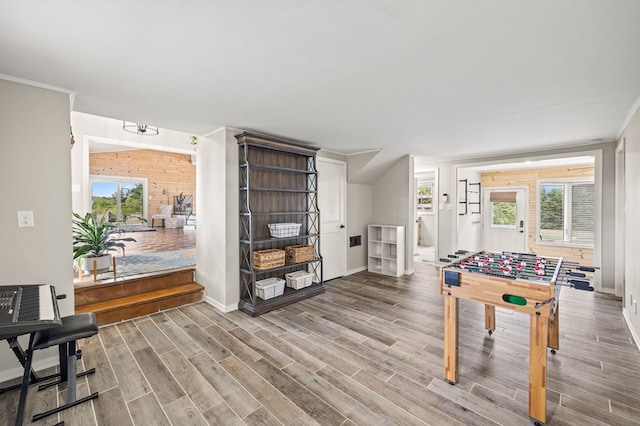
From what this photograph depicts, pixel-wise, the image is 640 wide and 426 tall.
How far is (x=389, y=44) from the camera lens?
5.33ft

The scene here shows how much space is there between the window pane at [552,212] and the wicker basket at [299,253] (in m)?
5.94

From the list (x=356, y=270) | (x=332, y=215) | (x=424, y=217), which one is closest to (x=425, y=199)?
(x=424, y=217)

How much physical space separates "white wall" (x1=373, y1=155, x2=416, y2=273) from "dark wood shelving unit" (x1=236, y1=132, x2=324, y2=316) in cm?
167

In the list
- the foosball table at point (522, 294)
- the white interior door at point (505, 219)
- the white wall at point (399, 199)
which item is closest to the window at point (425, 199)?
the white interior door at point (505, 219)

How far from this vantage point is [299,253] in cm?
396

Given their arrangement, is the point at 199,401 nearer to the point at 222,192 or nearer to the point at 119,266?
the point at 222,192

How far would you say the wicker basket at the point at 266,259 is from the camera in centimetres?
351

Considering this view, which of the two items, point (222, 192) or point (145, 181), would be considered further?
point (145, 181)

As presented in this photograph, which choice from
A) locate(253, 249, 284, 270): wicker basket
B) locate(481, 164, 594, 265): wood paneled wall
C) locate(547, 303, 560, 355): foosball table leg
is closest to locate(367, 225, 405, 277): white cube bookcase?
locate(253, 249, 284, 270): wicker basket

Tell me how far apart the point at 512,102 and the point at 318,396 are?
9.68 ft

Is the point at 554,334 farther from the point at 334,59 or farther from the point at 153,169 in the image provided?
the point at 153,169

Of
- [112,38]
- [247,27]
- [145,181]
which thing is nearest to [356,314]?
[247,27]

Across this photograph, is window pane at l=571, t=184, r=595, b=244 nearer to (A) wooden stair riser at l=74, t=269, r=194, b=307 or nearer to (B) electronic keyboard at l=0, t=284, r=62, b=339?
(A) wooden stair riser at l=74, t=269, r=194, b=307

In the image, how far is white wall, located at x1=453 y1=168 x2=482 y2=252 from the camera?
20.0ft
